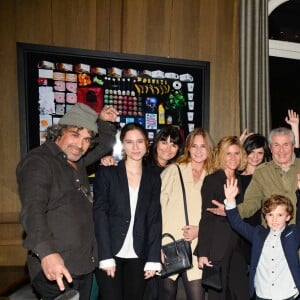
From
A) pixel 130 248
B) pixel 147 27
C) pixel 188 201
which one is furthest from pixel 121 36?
pixel 130 248

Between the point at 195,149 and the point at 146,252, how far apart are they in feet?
2.63

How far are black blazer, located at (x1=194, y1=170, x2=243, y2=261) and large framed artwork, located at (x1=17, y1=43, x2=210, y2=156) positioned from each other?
131 cm

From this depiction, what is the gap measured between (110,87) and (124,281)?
1904 millimetres

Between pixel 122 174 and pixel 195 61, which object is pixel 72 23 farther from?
pixel 122 174

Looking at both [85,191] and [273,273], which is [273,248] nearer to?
[273,273]

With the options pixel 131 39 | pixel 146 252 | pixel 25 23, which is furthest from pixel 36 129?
pixel 146 252

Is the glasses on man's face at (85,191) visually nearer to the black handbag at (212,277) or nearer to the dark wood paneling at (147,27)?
the black handbag at (212,277)

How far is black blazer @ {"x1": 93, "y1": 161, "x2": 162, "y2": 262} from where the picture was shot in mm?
2176

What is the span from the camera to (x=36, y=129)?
323 centimetres

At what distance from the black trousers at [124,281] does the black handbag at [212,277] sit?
432 millimetres

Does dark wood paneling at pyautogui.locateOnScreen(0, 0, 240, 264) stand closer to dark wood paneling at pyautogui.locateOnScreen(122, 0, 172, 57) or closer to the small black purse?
dark wood paneling at pyautogui.locateOnScreen(122, 0, 172, 57)

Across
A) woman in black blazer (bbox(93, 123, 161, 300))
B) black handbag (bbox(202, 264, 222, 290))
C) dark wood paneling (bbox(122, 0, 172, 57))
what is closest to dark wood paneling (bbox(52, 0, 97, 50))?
dark wood paneling (bbox(122, 0, 172, 57))

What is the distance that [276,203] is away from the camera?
2373 millimetres

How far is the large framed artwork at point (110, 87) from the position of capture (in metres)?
3.20
